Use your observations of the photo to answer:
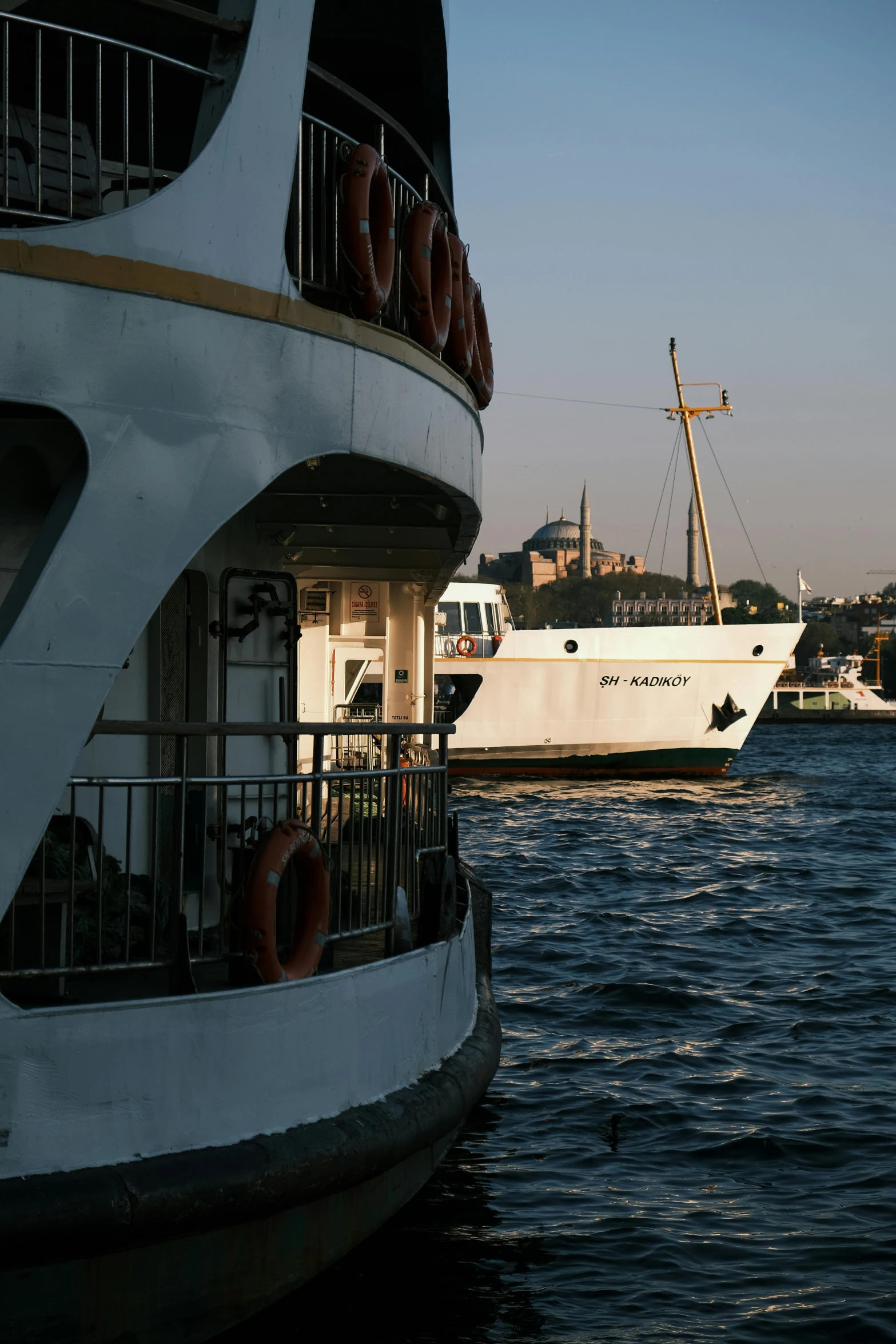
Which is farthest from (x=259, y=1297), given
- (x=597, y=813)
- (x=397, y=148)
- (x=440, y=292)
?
(x=597, y=813)

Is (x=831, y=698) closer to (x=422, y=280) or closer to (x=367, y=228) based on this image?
(x=422, y=280)

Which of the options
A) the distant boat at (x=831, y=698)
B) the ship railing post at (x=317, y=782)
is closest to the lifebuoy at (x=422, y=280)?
the ship railing post at (x=317, y=782)

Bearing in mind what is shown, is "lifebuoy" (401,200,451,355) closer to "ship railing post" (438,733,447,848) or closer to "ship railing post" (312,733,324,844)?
"ship railing post" (438,733,447,848)

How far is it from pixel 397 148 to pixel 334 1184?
24.9 feet

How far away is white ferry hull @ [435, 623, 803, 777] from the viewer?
117 ft

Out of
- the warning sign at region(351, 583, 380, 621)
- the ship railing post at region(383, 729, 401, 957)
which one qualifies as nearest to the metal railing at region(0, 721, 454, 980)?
the ship railing post at region(383, 729, 401, 957)

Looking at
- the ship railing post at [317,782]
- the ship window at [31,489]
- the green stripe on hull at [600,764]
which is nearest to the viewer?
the ship window at [31,489]

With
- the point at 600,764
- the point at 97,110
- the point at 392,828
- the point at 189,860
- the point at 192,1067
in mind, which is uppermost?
the point at 97,110

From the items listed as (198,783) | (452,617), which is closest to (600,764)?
(452,617)

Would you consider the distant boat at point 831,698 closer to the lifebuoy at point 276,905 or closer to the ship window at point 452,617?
the ship window at point 452,617

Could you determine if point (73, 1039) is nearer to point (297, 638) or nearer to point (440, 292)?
point (440, 292)

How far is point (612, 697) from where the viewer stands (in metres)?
35.6

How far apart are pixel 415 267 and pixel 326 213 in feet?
1.58

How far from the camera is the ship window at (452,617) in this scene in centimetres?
3697
